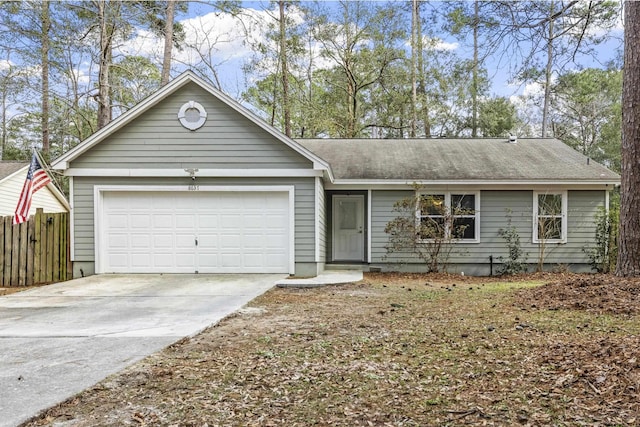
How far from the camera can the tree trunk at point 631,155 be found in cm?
705

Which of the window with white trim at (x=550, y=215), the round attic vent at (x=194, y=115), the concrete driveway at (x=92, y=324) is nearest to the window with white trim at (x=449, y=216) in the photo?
the window with white trim at (x=550, y=215)

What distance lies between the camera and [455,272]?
11.8 meters

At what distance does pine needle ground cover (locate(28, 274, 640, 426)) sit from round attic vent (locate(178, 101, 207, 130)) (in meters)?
5.71

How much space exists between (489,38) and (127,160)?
27.9ft

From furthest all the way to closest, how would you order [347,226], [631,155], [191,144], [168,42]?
[168,42] → [347,226] → [191,144] → [631,155]

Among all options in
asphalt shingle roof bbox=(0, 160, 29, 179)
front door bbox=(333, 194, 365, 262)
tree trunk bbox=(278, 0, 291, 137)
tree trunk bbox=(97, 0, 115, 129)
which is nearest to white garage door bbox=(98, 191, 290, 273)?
front door bbox=(333, 194, 365, 262)

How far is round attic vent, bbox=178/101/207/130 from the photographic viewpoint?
32.8ft

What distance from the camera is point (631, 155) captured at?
7164mm

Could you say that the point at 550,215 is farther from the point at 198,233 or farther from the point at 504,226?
the point at 198,233

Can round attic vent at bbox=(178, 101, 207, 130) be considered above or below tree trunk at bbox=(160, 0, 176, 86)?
below

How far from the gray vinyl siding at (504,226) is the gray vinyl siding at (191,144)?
3150mm

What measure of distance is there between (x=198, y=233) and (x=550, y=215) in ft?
30.6

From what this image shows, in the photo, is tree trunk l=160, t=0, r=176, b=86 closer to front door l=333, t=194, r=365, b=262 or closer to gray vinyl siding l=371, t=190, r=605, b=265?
front door l=333, t=194, r=365, b=262

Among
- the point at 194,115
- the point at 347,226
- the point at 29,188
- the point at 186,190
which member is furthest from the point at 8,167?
the point at 347,226
